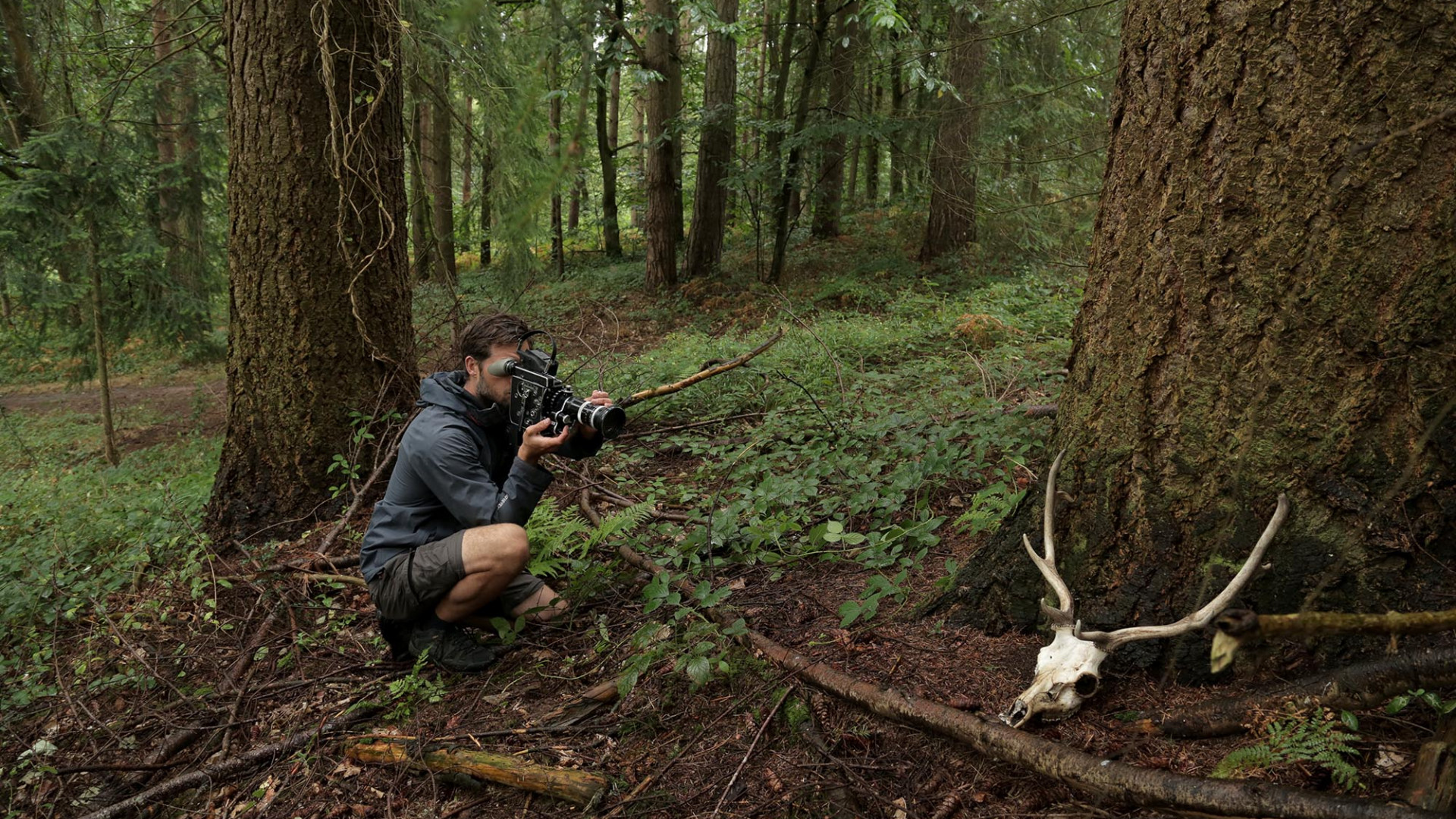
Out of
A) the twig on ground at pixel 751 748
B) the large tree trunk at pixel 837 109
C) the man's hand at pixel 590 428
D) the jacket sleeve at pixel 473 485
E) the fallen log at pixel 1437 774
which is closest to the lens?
the fallen log at pixel 1437 774

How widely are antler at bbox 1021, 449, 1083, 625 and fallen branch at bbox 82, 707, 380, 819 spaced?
2.84 meters

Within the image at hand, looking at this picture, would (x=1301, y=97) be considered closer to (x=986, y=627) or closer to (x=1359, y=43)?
(x=1359, y=43)

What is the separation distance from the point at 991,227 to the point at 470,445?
10.3 metres

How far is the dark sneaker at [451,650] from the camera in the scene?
3.48 m

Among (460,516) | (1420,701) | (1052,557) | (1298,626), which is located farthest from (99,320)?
(1420,701)

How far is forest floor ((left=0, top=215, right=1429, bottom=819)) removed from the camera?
2.17 m

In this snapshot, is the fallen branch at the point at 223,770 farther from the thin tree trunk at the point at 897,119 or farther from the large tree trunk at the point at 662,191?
the large tree trunk at the point at 662,191

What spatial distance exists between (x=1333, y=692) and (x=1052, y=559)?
721mm

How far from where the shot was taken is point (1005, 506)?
Result: 127 inches

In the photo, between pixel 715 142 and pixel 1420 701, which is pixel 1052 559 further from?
pixel 715 142

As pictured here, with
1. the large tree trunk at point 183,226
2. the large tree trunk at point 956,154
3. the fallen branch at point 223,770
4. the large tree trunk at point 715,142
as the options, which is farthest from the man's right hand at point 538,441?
the large tree trunk at point 715,142

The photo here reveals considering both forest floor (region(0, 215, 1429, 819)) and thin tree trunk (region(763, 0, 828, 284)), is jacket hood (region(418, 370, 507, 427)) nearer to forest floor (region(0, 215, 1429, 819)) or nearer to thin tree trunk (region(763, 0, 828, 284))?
forest floor (region(0, 215, 1429, 819))

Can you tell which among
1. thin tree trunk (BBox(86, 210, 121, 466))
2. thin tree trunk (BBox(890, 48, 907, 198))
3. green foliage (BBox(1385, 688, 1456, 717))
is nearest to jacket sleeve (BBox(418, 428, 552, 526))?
green foliage (BBox(1385, 688, 1456, 717))

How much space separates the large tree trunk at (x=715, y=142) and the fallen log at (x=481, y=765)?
1052 centimetres
